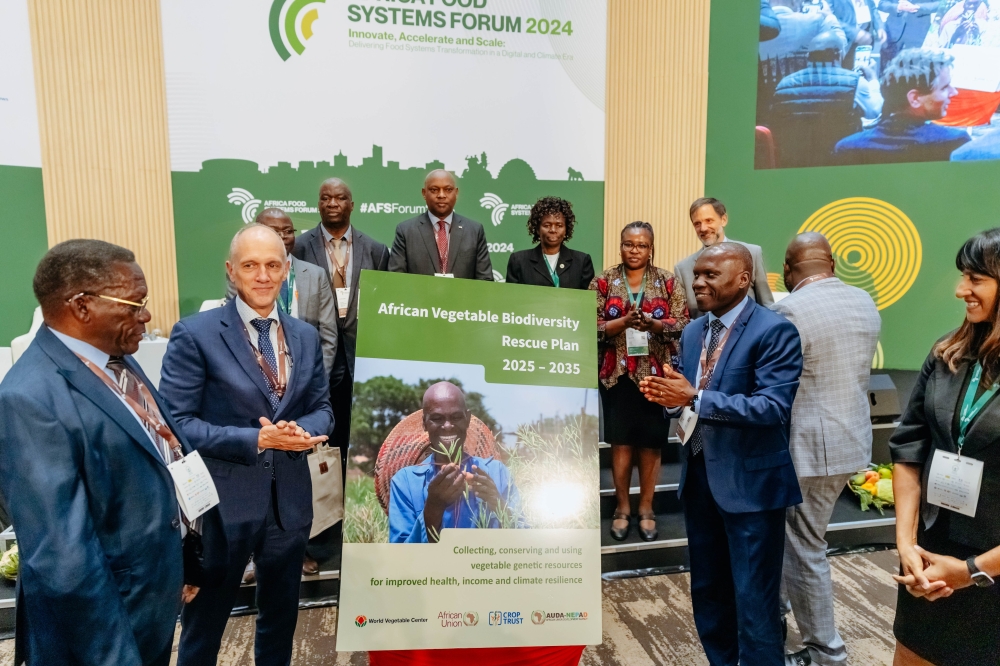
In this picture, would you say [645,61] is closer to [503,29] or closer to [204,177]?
[503,29]

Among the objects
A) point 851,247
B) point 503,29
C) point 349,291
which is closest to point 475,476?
point 349,291

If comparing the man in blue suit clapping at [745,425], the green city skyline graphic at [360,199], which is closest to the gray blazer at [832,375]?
the man in blue suit clapping at [745,425]

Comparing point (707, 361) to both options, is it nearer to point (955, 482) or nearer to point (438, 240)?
point (955, 482)

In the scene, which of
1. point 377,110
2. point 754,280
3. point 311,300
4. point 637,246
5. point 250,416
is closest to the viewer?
point 250,416

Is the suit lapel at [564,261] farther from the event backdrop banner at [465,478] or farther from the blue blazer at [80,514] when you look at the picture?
the blue blazer at [80,514]

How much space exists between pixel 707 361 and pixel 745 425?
288 mm

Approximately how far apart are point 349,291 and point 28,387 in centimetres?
217

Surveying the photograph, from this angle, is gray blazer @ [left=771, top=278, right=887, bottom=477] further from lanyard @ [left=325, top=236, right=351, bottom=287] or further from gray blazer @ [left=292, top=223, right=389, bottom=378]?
lanyard @ [left=325, top=236, right=351, bottom=287]

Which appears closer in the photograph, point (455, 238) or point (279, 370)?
point (279, 370)

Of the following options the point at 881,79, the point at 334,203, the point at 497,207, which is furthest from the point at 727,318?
the point at 881,79

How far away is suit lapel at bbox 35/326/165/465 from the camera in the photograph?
1410 mm

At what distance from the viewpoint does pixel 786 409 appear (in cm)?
220

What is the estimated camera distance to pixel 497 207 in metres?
5.30

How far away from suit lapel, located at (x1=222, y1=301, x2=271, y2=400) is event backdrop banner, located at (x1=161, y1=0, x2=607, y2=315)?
316 cm
